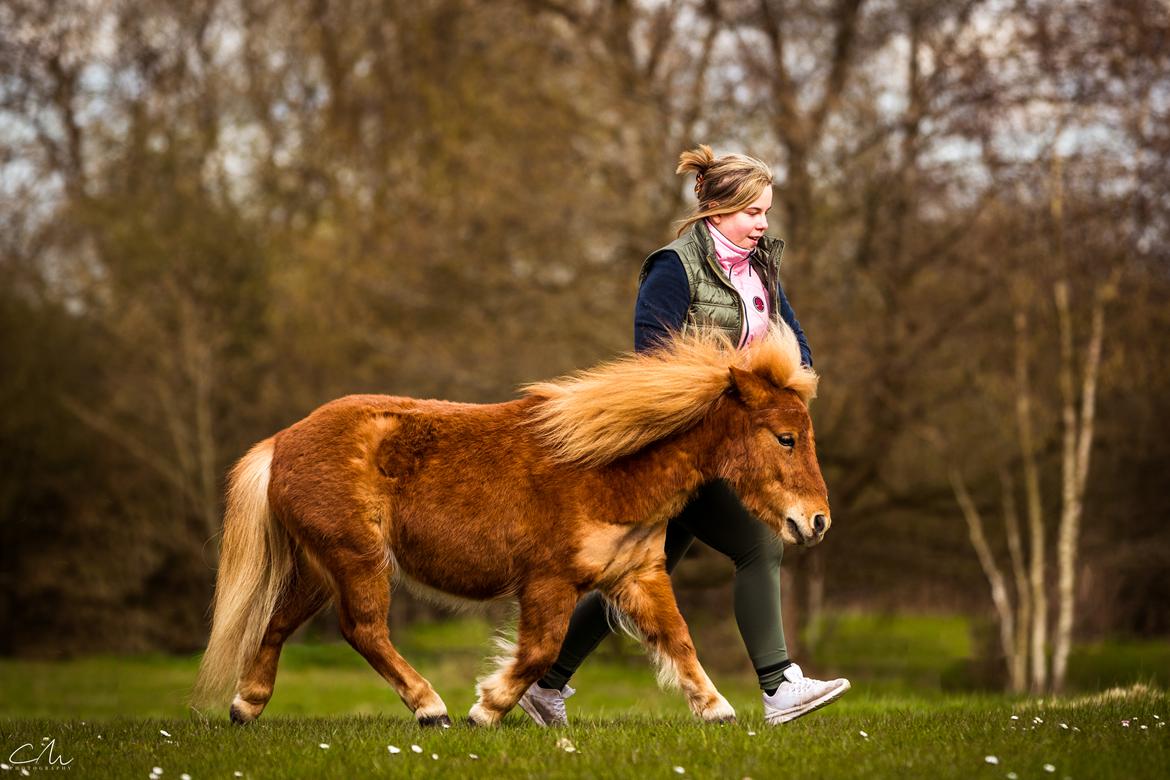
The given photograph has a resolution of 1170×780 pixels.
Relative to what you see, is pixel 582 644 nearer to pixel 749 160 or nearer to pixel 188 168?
pixel 749 160

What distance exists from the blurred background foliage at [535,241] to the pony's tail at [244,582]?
8396mm

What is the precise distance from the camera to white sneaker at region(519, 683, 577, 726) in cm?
574

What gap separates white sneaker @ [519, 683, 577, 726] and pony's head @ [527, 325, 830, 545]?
1.21 metres

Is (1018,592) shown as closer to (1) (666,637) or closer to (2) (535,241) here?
(2) (535,241)

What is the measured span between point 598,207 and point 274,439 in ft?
29.9

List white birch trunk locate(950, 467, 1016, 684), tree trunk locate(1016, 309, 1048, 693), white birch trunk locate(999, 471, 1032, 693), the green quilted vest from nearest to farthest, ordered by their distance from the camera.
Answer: the green quilted vest
tree trunk locate(1016, 309, 1048, 693)
white birch trunk locate(999, 471, 1032, 693)
white birch trunk locate(950, 467, 1016, 684)

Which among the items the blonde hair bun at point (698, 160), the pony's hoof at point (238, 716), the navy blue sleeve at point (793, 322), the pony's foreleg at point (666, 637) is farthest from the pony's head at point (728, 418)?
the pony's hoof at point (238, 716)

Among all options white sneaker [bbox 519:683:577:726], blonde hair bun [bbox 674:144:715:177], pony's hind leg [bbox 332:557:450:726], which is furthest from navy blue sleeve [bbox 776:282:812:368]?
pony's hind leg [bbox 332:557:450:726]

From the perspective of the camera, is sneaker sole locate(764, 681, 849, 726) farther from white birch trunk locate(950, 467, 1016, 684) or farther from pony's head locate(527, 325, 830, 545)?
white birch trunk locate(950, 467, 1016, 684)

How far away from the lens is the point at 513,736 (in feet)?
16.0

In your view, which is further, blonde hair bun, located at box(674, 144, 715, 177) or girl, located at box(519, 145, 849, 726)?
blonde hair bun, located at box(674, 144, 715, 177)

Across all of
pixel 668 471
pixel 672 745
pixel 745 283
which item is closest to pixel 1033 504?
pixel 745 283

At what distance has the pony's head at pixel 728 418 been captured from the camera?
17.1 ft

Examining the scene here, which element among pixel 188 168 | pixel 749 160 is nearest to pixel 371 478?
pixel 749 160
